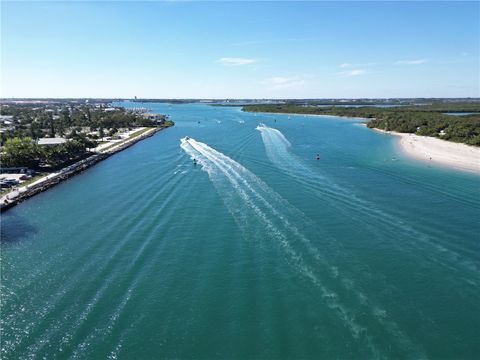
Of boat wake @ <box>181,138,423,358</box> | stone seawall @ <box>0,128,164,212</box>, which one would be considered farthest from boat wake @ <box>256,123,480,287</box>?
stone seawall @ <box>0,128,164,212</box>

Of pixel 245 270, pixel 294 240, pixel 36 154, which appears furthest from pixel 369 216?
pixel 36 154

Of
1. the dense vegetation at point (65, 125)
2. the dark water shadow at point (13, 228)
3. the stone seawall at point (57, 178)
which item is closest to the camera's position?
the dark water shadow at point (13, 228)

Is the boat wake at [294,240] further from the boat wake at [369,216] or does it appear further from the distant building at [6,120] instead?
the distant building at [6,120]

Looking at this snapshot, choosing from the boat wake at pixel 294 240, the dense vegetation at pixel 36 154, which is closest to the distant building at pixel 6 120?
the dense vegetation at pixel 36 154

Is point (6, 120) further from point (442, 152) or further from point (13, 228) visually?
point (442, 152)

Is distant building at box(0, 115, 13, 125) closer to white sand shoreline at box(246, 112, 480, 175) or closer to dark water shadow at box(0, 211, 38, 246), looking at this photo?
dark water shadow at box(0, 211, 38, 246)

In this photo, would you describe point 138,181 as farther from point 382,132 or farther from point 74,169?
point 382,132
